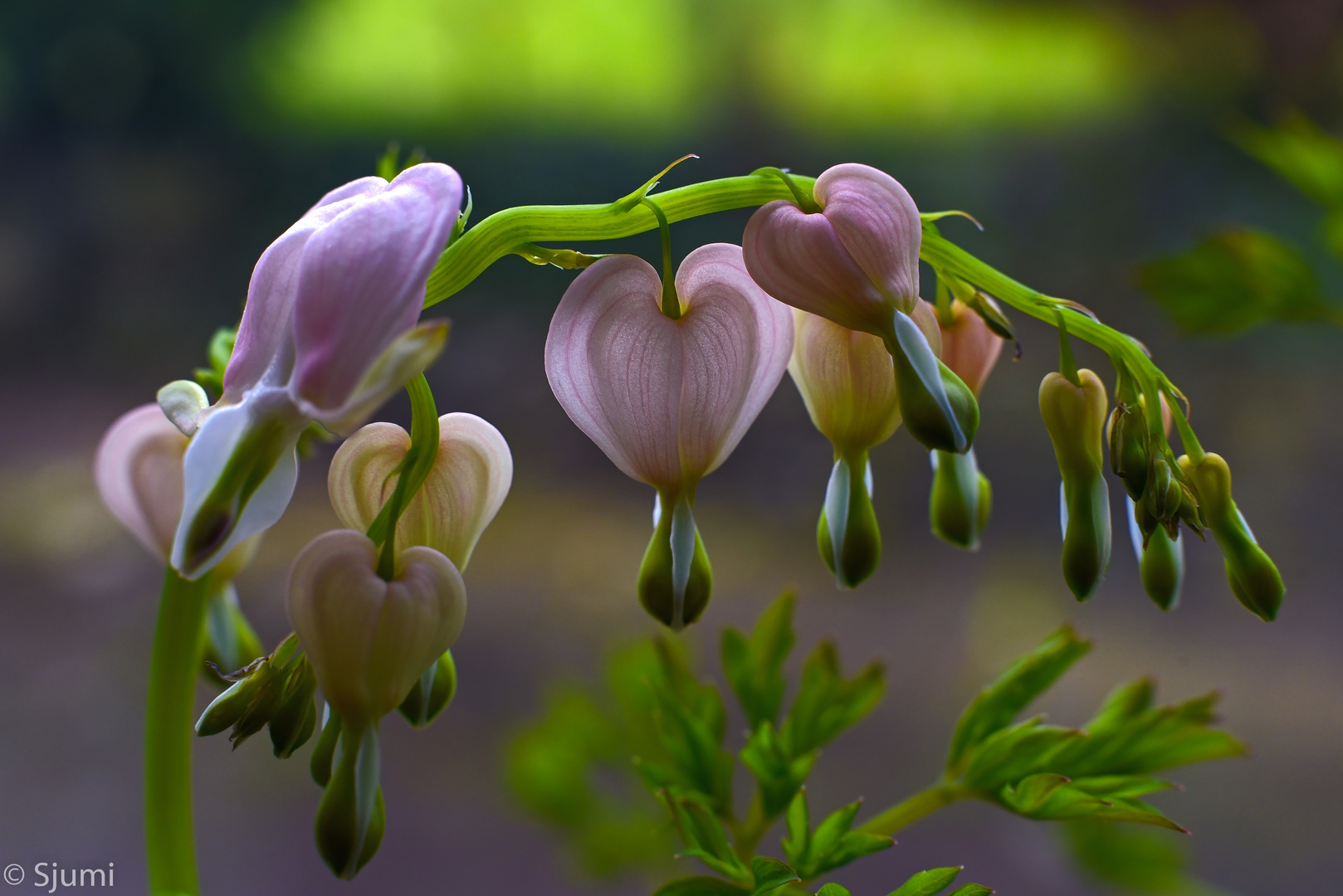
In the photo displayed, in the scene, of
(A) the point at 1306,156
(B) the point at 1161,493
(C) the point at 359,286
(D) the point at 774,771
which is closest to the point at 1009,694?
(D) the point at 774,771

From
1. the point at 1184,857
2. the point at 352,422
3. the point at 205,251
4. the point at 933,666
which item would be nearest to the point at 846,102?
the point at 933,666

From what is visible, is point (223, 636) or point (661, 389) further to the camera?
point (223, 636)

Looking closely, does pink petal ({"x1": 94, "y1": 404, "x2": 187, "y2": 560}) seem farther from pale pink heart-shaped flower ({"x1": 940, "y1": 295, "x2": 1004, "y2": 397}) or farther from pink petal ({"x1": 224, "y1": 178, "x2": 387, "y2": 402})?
pale pink heart-shaped flower ({"x1": 940, "y1": 295, "x2": 1004, "y2": 397})

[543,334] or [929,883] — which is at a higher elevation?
[543,334]

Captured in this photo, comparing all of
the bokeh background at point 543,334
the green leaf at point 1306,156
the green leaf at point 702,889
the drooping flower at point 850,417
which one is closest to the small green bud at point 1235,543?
the drooping flower at point 850,417

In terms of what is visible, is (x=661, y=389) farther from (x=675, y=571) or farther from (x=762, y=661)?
(x=762, y=661)

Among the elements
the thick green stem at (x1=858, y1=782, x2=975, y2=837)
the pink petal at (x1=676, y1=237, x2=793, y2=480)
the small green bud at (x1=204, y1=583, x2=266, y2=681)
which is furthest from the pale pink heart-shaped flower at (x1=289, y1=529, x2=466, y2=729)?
the thick green stem at (x1=858, y1=782, x2=975, y2=837)
